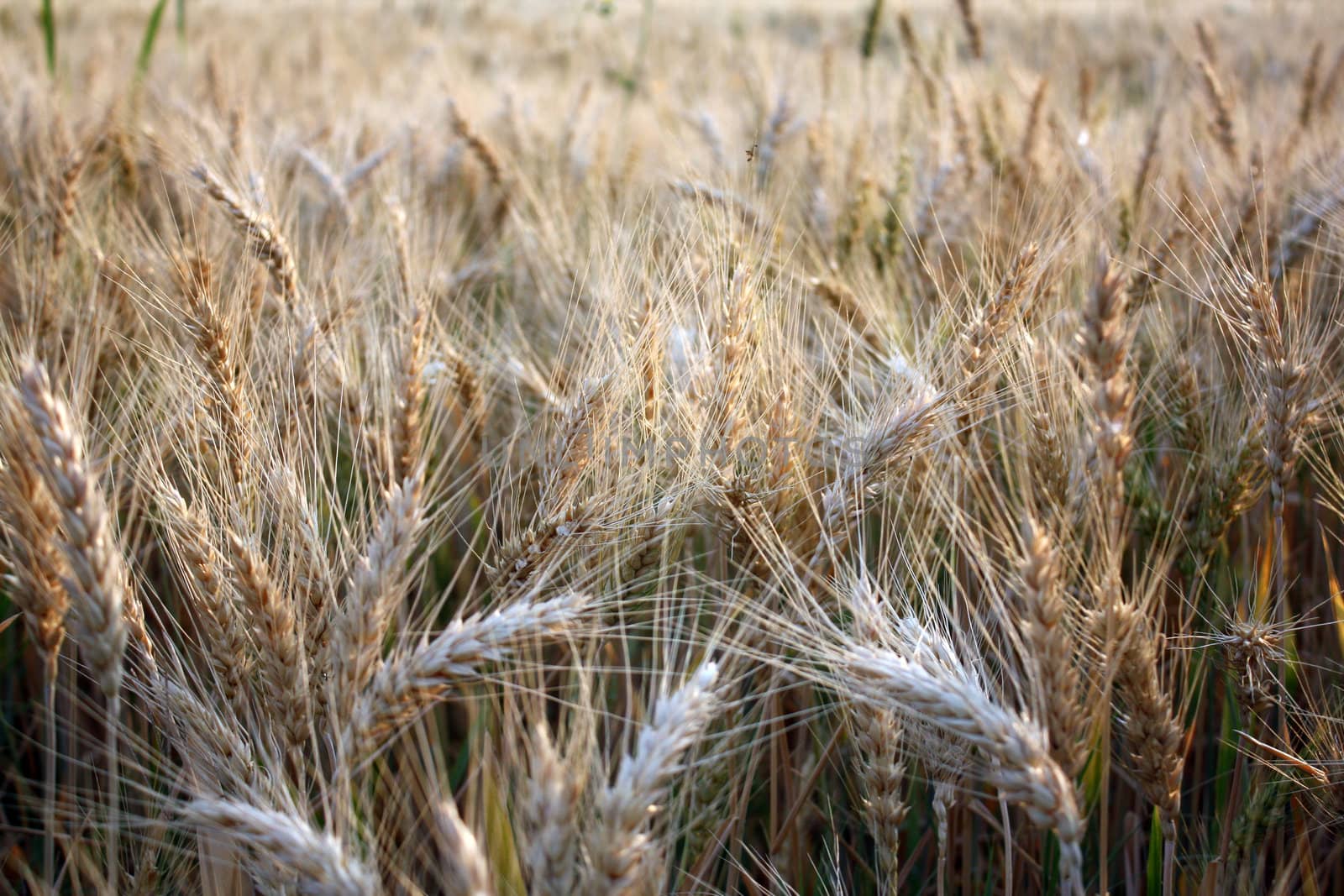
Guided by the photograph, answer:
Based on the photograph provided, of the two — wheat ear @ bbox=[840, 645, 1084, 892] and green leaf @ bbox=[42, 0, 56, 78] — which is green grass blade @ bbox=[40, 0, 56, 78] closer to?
green leaf @ bbox=[42, 0, 56, 78]

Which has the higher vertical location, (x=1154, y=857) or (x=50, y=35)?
(x=50, y=35)

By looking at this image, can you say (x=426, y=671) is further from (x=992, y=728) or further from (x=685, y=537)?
(x=685, y=537)

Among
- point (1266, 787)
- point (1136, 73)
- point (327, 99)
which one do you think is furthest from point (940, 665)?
point (1136, 73)

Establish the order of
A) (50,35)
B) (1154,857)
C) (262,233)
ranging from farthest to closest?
(50,35)
(262,233)
(1154,857)

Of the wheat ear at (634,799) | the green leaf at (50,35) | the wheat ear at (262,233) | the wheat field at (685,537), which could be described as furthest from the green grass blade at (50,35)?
the wheat ear at (634,799)

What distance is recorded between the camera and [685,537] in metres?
1.49

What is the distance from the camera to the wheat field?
888 mm

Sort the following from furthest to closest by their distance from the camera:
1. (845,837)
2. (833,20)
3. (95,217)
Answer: (833,20), (95,217), (845,837)

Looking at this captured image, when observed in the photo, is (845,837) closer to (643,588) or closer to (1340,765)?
(643,588)

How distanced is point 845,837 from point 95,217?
205cm

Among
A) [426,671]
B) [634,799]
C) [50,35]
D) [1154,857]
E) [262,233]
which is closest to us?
[634,799]

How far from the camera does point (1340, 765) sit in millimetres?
1143

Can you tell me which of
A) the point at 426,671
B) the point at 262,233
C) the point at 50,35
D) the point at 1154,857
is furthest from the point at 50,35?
the point at 1154,857

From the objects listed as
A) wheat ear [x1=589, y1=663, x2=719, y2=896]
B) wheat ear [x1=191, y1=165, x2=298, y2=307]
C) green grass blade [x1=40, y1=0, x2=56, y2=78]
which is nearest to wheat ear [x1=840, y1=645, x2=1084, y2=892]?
wheat ear [x1=589, y1=663, x2=719, y2=896]
